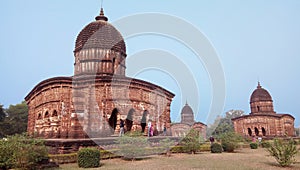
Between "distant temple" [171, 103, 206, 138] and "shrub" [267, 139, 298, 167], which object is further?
"distant temple" [171, 103, 206, 138]

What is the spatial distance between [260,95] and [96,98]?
108 ft

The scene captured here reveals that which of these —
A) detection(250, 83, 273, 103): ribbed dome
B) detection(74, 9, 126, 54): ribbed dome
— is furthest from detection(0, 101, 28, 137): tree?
detection(250, 83, 273, 103): ribbed dome

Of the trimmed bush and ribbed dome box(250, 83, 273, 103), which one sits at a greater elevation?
ribbed dome box(250, 83, 273, 103)

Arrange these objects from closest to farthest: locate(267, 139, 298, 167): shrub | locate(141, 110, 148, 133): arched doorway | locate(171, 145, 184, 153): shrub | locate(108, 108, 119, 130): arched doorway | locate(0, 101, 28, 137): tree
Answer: locate(267, 139, 298, 167): shrub
locate(171, 145, 184, 153): shrub
locate(108, 108, 119, 130): arched doorway
locate(141, 110, 148, 133): arched doorway
locate(0, 101, 28, 137): tree

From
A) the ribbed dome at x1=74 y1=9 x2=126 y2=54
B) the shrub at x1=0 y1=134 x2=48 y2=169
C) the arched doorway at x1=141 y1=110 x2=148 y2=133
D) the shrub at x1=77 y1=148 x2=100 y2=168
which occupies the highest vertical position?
the ribbed dome at x1=74 y1=9 x2=126 y2=54

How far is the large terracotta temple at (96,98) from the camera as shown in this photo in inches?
599

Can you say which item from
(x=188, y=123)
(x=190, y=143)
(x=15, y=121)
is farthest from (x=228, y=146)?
(x=15, y=121)

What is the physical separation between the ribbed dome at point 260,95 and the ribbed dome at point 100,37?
27955 millimetres

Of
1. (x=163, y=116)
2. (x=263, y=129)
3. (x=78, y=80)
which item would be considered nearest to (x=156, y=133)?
(x=163, y=116)

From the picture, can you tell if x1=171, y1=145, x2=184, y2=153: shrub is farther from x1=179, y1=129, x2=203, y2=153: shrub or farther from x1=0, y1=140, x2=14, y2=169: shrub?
x1=0, y1=140, x2=14, y2=169: shrub

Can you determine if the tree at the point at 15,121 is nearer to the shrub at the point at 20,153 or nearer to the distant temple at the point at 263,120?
the shrub at the point at 20,153

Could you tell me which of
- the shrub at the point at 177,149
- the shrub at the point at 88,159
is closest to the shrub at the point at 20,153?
the shrub at the point at 88,159

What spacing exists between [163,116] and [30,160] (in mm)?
13934

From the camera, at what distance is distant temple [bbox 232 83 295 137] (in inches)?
1379
